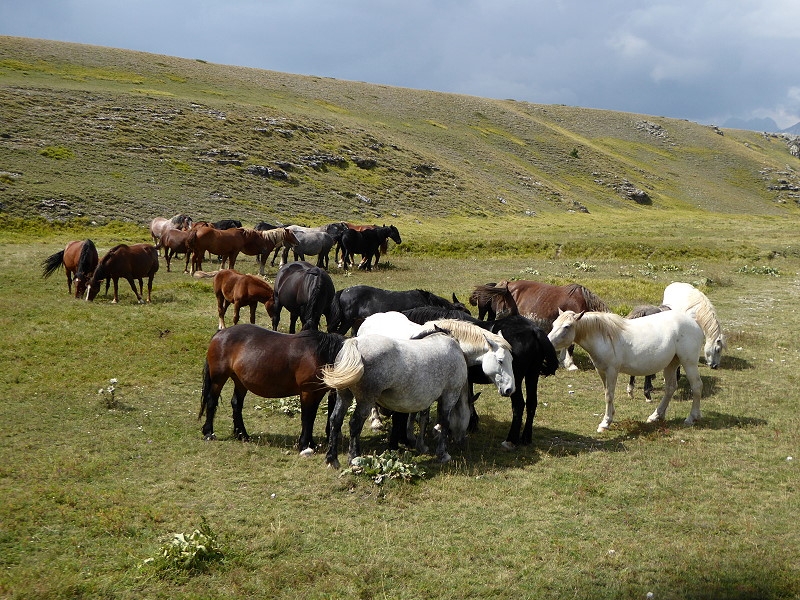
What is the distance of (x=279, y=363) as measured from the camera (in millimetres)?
8922

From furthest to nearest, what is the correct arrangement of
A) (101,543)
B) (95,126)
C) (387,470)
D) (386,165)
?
(386,165), (95,126), (387,470), (101,543)

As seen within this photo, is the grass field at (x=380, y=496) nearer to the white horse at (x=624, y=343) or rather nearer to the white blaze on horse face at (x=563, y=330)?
the white horse at (x=624, y=343)

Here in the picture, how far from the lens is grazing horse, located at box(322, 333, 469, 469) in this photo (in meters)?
8.22

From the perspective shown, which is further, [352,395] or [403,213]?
[403,213]

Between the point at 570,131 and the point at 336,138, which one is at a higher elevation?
the point at 570,131

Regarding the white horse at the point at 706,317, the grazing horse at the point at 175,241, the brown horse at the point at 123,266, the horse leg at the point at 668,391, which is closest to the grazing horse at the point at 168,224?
the grazing horse at the point at 175,241

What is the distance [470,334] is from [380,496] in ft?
9.57

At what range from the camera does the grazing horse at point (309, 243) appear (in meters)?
27.1

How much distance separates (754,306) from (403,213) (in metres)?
35.3

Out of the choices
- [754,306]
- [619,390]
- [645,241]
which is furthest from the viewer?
[645,241]

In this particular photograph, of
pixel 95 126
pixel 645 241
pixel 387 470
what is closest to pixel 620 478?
pixel 387 470

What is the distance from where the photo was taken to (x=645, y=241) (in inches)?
1578

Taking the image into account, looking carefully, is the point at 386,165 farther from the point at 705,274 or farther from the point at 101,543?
the point at 101,543

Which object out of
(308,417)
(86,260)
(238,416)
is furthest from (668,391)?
(86,260)
